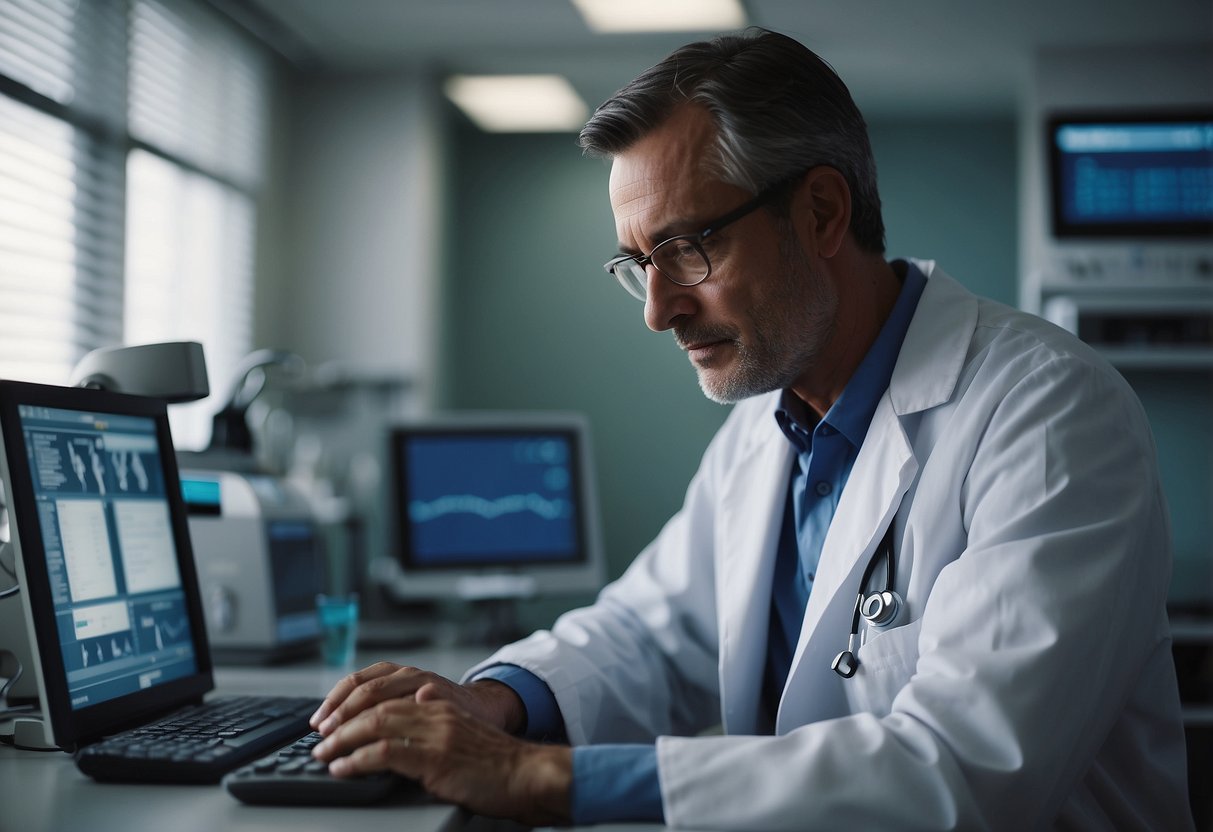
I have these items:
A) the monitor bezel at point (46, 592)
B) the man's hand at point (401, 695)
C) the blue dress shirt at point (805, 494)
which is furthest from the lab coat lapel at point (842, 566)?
the monitor bezel at point (46, 592)

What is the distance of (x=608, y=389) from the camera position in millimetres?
4227

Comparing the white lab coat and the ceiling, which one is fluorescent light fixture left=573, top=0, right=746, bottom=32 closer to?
the ceiling

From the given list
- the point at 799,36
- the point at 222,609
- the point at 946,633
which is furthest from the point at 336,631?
the point at 799,36

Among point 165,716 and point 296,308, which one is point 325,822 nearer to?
point 165,716

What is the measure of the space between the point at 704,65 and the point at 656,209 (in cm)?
20

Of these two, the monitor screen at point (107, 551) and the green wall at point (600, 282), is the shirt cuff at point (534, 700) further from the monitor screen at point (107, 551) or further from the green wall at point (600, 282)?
the green wall at point (600, 282)

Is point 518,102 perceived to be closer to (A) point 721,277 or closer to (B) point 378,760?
(A) point 721,277

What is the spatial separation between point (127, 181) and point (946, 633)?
2.64 metres

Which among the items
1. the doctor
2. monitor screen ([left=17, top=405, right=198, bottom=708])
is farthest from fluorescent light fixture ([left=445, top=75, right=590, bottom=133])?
monitor screen ([left=17, top=405, right=198, bottom=708])

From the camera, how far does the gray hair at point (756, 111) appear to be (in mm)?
1267

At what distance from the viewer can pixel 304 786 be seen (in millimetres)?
896

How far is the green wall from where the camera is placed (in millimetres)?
4098

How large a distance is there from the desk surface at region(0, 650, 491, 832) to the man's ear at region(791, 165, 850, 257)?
0.78 meters

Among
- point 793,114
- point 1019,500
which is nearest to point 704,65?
point 793,114
